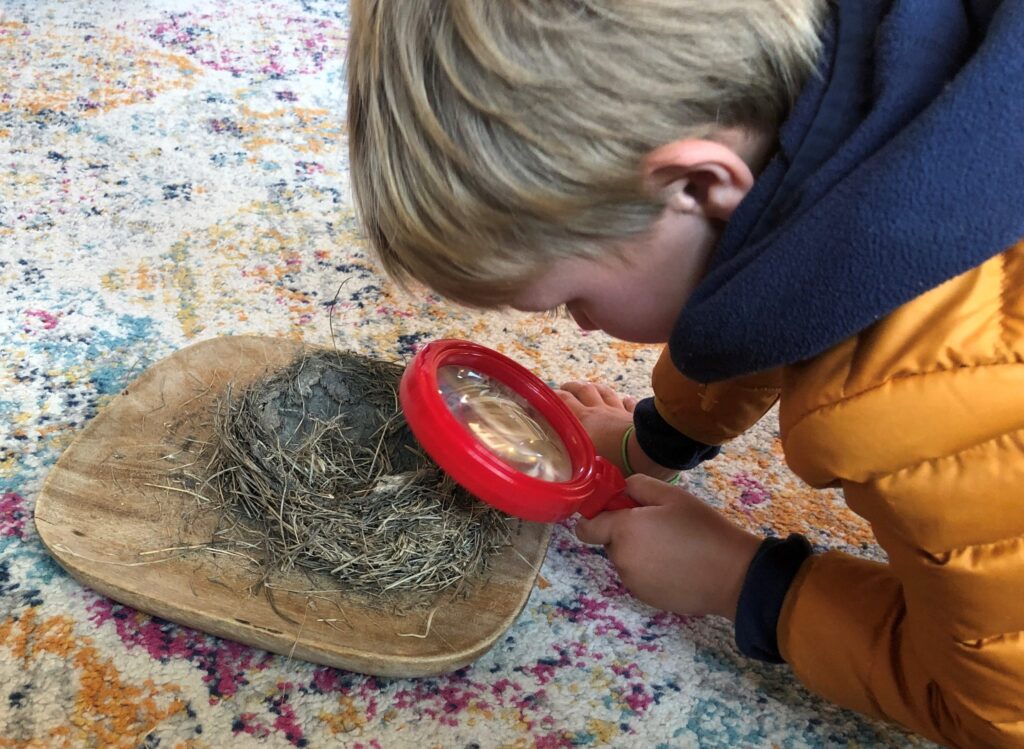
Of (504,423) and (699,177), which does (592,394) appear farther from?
(699,177)

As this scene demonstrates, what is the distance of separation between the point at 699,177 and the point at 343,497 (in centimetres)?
33

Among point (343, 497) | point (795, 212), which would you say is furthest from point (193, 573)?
point (795, 212)

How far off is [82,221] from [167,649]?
0.55 metres

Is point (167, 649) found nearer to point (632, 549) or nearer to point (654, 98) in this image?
Result: point (632, 549)

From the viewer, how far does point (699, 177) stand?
46 centimetres

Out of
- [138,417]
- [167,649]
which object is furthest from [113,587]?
[138,417]

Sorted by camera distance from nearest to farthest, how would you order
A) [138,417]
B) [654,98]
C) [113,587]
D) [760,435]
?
[654,98], [113,587], [138,417], [760,435]

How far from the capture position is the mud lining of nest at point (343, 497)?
599 millimetres

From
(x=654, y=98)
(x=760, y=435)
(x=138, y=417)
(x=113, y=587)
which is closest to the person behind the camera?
(x=654, y=98)

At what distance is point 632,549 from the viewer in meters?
0.63

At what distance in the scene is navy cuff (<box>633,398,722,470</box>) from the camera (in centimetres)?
75

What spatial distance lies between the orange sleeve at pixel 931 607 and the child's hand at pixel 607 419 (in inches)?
7.9

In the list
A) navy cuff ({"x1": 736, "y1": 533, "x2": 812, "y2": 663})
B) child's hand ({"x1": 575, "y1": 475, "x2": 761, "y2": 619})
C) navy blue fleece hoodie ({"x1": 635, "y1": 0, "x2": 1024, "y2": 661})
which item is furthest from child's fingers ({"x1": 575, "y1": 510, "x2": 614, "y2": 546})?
navy blue fleece hoodie ({"x1": 635, "y1": 0, "x2": 1024, "y2": 661})

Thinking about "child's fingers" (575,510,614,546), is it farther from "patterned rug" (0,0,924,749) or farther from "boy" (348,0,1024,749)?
"boy" (348,0,1024,749)
